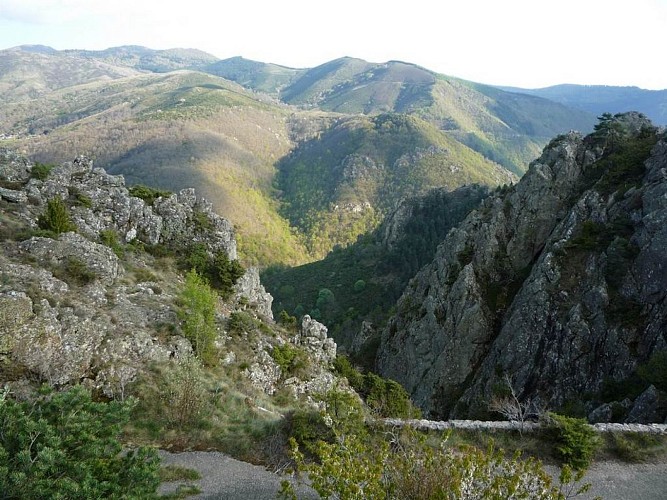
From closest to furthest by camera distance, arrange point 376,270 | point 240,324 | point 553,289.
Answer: point 240,324, point 553,289, point 376,270

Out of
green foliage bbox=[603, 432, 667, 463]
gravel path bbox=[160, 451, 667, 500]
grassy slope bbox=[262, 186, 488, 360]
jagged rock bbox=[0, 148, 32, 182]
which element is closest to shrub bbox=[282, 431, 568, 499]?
gravel path bbox=[160, 451, 667, 500]

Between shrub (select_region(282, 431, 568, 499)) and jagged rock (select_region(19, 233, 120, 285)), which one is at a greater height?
shrub (select_region(282, 431, 568, 499))

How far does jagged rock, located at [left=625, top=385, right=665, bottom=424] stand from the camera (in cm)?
2086

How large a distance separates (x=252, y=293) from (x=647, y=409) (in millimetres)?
27500

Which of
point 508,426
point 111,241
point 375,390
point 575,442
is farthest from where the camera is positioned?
point 375,390

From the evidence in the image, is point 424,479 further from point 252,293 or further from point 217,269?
point 252,293

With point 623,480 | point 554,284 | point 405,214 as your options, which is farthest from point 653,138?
point 405,214

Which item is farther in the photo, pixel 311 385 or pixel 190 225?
pixel 190 225

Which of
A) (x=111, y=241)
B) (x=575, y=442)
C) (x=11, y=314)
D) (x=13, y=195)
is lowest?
(x=575, y=442)

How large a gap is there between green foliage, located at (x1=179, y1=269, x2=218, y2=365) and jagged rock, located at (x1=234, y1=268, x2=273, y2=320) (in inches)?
364

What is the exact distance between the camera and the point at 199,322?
Result: 21.1 m

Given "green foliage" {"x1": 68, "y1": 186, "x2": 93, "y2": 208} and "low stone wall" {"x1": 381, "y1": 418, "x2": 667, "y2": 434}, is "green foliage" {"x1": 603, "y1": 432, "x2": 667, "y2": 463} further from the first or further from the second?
"green foliage" {"x1": 68, "y1": 186, "x2": 93, "y2": 208}

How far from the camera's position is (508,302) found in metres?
43.1

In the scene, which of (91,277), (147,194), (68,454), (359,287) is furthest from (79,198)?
(359,287)
